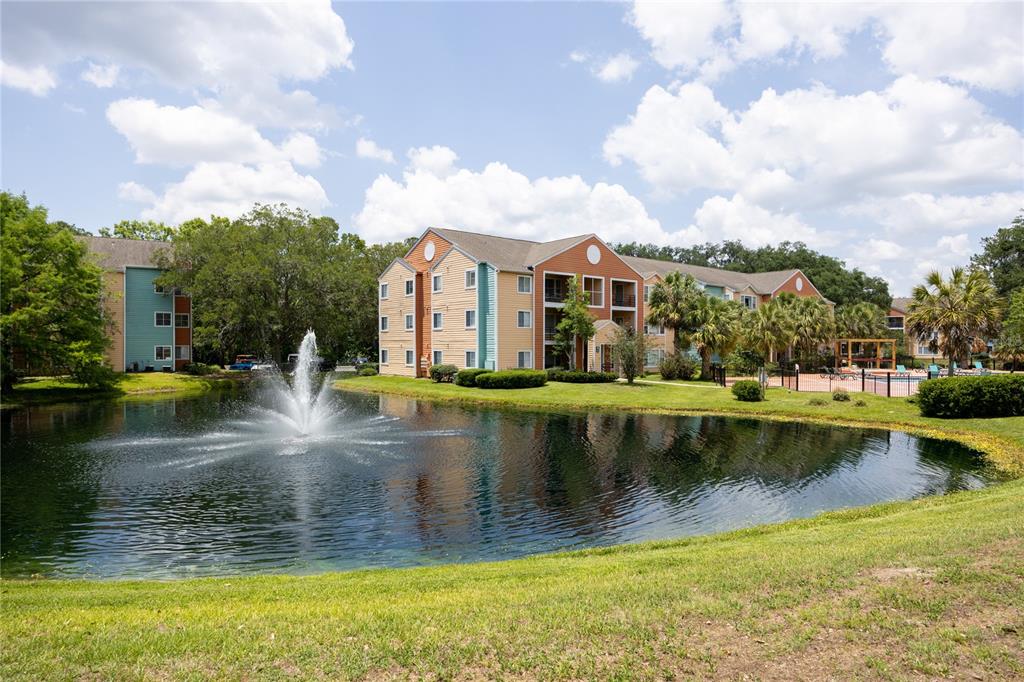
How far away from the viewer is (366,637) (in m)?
6.43

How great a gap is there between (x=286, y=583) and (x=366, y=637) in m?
3.58

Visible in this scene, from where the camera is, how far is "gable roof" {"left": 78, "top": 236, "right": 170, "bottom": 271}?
55.6 meters

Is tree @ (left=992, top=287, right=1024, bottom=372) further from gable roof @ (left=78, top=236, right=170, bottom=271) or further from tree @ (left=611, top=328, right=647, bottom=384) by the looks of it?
gable roof @ (left=78, top=236, right=170, bottom=271)

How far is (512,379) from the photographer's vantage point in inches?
1599

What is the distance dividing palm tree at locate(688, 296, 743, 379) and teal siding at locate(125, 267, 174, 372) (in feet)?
152

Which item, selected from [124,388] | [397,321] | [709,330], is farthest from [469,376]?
[124,388]

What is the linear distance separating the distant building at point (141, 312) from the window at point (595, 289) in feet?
123

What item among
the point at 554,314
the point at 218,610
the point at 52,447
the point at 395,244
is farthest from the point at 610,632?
the point at 395,244

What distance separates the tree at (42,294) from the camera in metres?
37.3

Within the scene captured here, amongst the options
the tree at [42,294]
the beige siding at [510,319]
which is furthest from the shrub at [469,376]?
the tree at [42,294]

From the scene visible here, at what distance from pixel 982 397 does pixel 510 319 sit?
28158 millimetres

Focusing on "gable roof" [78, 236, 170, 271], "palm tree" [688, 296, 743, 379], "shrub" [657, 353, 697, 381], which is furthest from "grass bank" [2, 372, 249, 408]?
"palm tree" [688, 296, 743, 379]

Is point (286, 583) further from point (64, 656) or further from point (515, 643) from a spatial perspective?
point (515, 643)

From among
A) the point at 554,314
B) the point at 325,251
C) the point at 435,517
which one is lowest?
the point at 435,517
